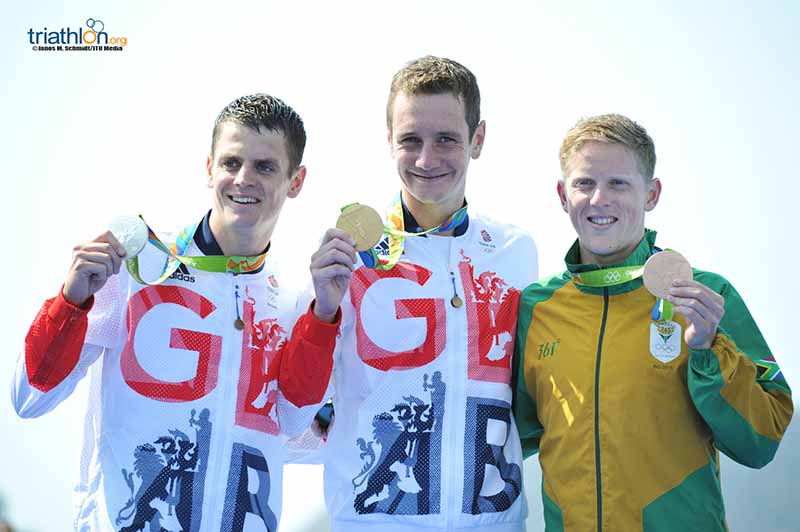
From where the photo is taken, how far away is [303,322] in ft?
13.4

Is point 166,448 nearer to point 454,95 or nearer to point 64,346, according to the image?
point 64,346

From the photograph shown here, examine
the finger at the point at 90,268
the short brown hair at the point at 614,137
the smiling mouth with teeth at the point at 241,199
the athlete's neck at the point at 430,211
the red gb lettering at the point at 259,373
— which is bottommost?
the red gb lettering at the point at 259,373

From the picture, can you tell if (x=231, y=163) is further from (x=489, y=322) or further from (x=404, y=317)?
(x=489, y=322)

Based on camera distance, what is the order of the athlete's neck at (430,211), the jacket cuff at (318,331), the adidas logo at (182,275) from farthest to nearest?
1. the athlete's neck at (430,211)
2. the adidas logo at (182,275)
3. the jacket cuff at (318,331)

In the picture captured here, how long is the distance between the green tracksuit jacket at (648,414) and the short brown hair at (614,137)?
22.6 inches

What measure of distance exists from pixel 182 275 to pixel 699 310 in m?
2.51

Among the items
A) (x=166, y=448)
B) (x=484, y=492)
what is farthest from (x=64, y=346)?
(x=484, y=492)

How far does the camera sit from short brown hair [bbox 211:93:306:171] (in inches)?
173

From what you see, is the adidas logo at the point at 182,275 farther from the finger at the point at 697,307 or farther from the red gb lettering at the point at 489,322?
the finger at the point at 697,307

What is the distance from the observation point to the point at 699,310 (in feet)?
11.6

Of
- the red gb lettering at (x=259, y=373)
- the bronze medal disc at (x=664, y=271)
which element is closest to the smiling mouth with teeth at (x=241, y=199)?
the red gb lettering at (x=259, y=373)

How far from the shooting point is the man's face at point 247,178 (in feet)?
14.0

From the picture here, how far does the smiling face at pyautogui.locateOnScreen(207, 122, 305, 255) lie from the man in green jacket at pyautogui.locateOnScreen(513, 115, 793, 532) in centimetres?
151

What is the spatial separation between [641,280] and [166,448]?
2.46 m
